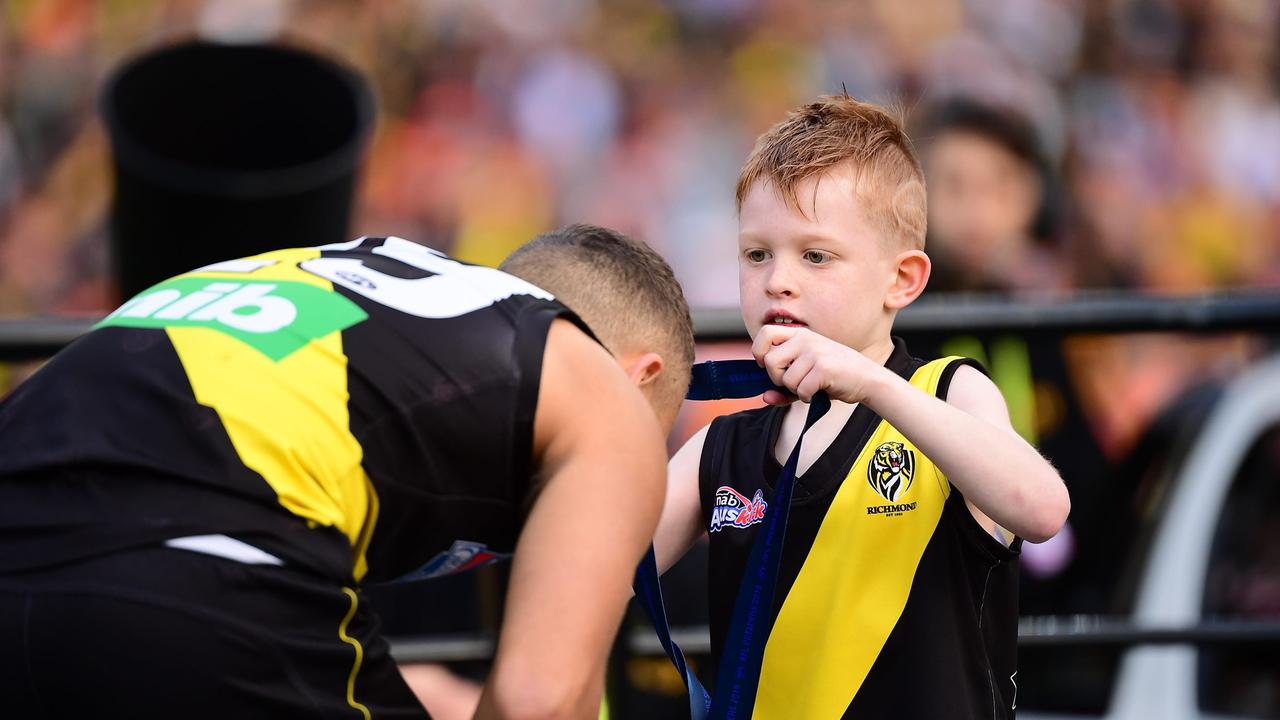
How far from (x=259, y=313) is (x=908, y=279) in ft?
2.94

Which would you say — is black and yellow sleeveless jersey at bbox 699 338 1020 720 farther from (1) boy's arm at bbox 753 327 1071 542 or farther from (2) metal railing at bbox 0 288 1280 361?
(2) metal railing at bbox 0 288 1280 361

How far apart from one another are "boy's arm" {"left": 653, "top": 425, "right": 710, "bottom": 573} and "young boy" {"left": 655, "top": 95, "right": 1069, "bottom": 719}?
0.16 feet

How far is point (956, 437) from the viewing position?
5.40ft

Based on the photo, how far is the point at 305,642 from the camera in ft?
4.55

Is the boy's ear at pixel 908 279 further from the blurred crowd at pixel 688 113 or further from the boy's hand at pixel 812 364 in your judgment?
the blurred crowd at pixel 688 113

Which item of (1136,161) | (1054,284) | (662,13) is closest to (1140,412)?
(1054,284)

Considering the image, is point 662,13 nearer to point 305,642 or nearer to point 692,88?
point 692,88

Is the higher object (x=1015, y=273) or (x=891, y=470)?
(x=891, y=470)

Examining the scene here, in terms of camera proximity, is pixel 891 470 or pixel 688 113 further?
pixel 688 113

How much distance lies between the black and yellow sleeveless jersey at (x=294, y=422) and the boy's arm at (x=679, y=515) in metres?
0.50

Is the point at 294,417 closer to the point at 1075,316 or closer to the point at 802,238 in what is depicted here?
the point at 802,238

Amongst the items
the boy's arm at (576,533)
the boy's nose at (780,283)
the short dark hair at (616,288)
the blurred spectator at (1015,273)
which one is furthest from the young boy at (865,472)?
the blurred spectator at (1015,273)

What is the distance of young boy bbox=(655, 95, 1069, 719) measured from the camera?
1673 millimetres

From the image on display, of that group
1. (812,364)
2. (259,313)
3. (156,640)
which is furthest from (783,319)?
(156,640)
